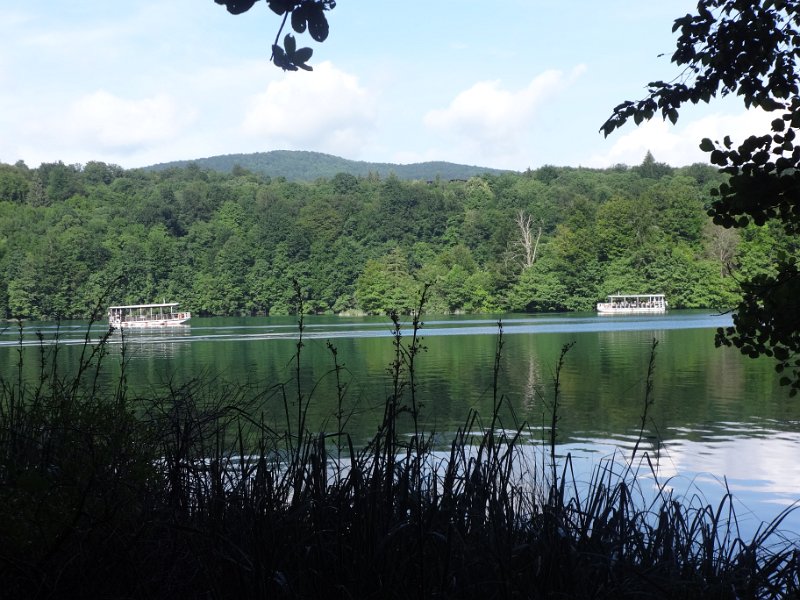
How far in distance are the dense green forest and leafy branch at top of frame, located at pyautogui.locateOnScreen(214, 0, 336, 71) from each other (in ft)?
207

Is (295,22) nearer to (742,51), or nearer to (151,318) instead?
(742,51)

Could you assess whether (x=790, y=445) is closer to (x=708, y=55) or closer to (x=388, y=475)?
(x=708, y=55)

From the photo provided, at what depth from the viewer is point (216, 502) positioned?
351 cm

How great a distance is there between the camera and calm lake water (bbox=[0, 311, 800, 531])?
33.6ft

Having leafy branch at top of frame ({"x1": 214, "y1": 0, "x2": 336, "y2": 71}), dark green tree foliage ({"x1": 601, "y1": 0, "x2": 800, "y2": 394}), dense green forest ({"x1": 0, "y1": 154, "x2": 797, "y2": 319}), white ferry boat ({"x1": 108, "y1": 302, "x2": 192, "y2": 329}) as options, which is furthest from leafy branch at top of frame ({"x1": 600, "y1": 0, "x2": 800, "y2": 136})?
white ferry boat ({"x1": 108, "y1": 302, "x2": 192, "y2": 329})

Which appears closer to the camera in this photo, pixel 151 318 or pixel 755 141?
pixel 755 141

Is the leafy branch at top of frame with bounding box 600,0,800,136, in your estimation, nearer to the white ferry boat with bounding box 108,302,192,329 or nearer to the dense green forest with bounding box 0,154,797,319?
the dense green forest with bounding box 0,154,797,319

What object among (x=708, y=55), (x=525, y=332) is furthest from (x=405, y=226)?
(x=708, y=55)

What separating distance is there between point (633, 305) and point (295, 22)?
73.7 metres

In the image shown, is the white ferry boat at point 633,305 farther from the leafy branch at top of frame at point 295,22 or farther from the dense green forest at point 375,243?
the leafy branch at top of frame at point 295,22

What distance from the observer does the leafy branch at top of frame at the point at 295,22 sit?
2438 millimetres

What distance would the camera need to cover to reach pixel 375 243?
93.7 meters

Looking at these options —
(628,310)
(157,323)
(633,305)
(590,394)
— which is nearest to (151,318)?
(157,323)

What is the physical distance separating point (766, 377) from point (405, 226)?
73.7 m
